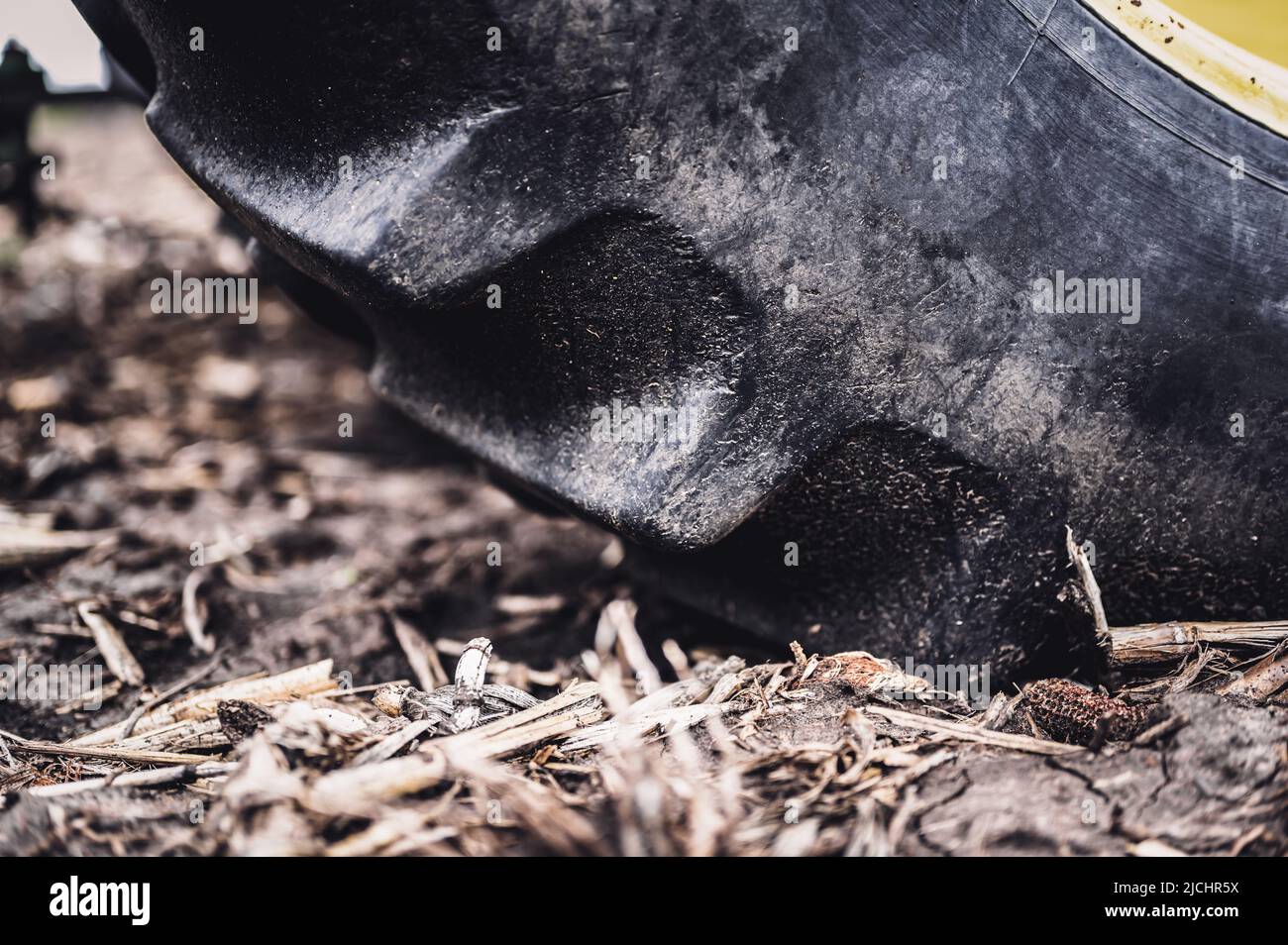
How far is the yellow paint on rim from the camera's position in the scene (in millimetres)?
870

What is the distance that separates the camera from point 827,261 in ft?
2.75

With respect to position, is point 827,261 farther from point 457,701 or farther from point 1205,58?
point 457,701

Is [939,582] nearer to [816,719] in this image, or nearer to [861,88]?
[816,719]

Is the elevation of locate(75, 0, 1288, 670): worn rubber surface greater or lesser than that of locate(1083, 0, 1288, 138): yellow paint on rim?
lesser

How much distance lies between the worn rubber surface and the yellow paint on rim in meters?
0.02

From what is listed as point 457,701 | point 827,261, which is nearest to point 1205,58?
point 827,261

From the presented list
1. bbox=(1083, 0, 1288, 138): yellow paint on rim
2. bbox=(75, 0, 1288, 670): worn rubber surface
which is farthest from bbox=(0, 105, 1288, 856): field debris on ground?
bbox=(1083, 0, 1288, 138): yellow paint on rim

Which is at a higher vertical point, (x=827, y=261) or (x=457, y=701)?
(x=827, y=261)

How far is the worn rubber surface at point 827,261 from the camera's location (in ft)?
2.58

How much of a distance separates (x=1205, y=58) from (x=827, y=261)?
44 centimetres

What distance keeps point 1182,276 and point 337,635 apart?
1.07 m

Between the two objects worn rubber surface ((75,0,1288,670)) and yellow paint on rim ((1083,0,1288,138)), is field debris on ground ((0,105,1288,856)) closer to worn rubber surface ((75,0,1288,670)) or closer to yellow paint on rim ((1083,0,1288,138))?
worn rubber surface ((75,0,1288,670))

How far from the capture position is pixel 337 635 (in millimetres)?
1226

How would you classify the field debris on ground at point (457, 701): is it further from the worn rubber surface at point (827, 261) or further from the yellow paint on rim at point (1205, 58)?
the yellow paint on rim at point (1205, 58)
